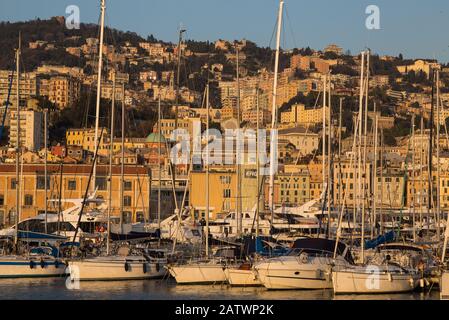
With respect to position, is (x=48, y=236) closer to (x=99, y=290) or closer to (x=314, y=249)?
(x=99, y=290)

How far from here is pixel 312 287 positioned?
28.6 meters

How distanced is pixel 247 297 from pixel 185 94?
165150 mm

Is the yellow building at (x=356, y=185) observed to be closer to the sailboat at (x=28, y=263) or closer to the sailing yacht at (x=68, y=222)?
the sailboat at (x=28, y=263)

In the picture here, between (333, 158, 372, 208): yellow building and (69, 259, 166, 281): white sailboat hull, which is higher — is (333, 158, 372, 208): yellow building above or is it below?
above

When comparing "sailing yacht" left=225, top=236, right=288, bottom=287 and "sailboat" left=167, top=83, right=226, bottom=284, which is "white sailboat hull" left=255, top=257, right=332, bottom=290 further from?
"sailboat" left=167, top=83, right=226, bottom=284

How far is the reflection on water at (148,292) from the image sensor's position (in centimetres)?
2764

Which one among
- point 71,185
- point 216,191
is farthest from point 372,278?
point 216,191

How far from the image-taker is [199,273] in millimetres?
30625

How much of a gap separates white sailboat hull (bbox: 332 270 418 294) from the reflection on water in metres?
0.19

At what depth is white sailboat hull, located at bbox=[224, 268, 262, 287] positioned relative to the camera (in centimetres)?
2981

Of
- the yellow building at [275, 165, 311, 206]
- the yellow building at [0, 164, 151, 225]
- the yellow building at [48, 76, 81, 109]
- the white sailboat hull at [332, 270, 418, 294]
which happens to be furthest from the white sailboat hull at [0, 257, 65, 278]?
the yellow building at [48, 76, 81, 109]

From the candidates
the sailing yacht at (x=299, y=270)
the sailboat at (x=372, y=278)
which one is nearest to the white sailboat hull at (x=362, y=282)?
the sailboat at (x=372, y=278)

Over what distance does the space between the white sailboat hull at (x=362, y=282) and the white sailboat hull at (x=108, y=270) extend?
6622 mm

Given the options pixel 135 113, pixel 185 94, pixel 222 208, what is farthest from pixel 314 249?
pixel 185 94
